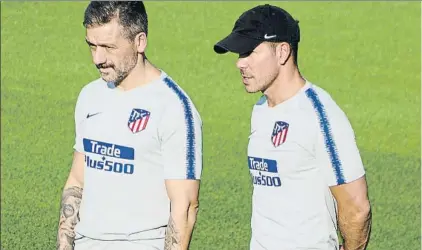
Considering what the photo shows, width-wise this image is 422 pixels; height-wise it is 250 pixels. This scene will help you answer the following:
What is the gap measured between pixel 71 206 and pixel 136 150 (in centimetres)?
75

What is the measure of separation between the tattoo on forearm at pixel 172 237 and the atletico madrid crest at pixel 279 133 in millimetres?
768

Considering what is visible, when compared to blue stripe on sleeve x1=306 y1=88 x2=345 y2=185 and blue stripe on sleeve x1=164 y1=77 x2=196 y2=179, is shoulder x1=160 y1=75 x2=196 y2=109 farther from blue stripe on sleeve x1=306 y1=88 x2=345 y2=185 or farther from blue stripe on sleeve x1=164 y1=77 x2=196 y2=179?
blue stripe on sleeve x1=306 y1=88 x2=345 y2=185

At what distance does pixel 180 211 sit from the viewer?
23.8 feet

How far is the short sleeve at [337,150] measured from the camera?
7.16 m

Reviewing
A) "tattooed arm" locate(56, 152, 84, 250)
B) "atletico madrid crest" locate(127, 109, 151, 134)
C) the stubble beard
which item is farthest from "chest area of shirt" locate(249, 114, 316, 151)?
"tattooed arm" locate(56, 152, 84, 250)

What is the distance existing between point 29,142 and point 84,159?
9.06 meters

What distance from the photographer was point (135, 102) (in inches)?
296

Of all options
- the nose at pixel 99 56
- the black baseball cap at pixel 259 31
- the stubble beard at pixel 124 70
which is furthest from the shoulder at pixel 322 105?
the nose at pixel 99 56

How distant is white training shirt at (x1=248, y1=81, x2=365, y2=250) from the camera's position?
7191mm

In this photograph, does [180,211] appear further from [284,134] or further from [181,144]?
[284,134]

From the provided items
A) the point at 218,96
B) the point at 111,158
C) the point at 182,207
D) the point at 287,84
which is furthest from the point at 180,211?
the point at 218,96

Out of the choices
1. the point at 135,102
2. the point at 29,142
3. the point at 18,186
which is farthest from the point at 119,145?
the point at 29,142

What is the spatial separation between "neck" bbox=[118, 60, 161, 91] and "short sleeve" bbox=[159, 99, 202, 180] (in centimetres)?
31

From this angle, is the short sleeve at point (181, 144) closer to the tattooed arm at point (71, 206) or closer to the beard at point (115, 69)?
the beard at point (115, 69)
